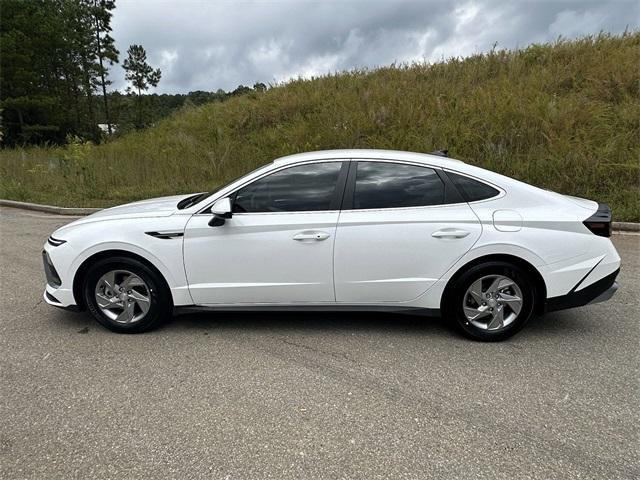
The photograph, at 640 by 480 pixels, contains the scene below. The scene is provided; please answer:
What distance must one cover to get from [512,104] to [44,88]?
41.4m

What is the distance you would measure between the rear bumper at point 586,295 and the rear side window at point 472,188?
1.00m

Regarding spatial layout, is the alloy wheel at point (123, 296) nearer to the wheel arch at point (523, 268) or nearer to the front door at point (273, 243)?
the front door at point (273, 243)

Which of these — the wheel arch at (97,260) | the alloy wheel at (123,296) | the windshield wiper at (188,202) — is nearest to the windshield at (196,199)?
the windshield wiper at (188,202)

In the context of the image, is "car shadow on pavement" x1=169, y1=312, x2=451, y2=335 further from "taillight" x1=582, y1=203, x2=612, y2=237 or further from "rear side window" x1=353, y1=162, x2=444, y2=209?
"taillight" x1=582, y1=203, x2=612, y2=237

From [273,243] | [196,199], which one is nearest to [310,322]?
[273,243]

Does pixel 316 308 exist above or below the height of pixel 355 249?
below

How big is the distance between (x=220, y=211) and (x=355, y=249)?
1.13m

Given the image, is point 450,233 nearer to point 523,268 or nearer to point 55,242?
point 523,268

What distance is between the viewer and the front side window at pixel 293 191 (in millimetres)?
3365

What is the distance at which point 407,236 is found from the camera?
321 centimetres

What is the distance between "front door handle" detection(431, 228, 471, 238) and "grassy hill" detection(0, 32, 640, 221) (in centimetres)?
584

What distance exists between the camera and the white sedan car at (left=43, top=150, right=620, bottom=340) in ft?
10.5

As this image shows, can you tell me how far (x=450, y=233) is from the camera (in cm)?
320

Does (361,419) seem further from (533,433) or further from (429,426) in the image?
(533,433)
